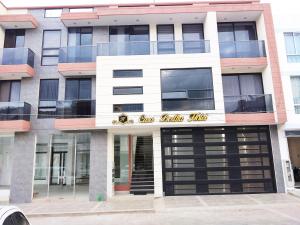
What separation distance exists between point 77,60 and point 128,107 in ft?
13.7

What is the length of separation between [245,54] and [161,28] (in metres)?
5.44

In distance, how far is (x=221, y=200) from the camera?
13047 mm

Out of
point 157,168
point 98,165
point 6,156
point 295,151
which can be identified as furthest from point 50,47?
point 295,151

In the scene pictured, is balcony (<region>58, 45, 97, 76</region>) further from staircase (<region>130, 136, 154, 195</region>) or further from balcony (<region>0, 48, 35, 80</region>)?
staircase (<region>130, 136, 154, 195</region>)

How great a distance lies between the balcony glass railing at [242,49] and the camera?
51.3ft

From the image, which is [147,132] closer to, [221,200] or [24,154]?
[221,200]

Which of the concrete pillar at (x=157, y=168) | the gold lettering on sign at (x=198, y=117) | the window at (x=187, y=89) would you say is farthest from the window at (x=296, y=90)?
the concrete pillar at (x=157, y=168)

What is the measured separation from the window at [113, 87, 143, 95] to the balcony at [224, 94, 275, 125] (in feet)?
16.1

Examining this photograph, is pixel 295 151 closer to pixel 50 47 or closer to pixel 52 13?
pixel 50 47

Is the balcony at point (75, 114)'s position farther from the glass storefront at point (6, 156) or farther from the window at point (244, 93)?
the window at point (244, 93)

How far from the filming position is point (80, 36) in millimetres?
16906

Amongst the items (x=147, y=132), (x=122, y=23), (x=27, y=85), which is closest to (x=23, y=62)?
(x=27, y=85)

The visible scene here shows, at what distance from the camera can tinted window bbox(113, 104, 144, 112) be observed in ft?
47.9

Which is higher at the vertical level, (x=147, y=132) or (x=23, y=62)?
(x=23, y=62)
